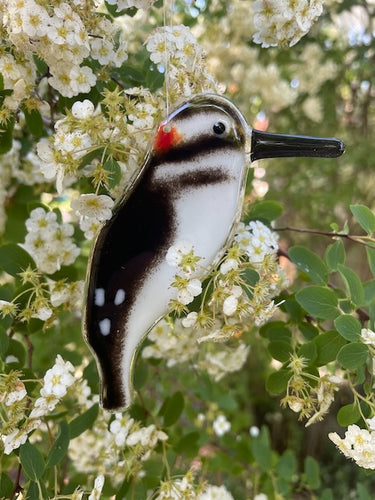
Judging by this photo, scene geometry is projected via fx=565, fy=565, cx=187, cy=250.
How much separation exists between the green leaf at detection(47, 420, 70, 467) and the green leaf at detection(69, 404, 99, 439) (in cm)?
5

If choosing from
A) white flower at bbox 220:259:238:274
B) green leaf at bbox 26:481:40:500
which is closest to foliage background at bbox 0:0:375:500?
green leaf at bbox 26:481:40:500

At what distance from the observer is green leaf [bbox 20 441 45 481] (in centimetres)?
53

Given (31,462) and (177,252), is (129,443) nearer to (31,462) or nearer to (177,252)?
(31,462)

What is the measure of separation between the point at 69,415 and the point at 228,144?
17.7 inches

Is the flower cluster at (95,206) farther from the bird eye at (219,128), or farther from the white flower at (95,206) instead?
the bird eye at (219,128)

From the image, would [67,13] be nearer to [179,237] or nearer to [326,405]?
[179,237]

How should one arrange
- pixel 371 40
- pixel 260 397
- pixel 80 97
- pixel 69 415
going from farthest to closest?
pixel 260 397 < pixel 371 40 < pixel 69 415 < pixel 80 97

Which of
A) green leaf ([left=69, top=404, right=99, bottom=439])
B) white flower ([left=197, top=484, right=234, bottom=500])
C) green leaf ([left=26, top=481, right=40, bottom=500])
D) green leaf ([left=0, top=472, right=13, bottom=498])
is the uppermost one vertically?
green leaf ([left=26, top=481, right=40, bottom=500])

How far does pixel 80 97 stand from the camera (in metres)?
0.59

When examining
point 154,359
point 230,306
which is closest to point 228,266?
point 230,306

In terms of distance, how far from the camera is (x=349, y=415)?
0.55 meters

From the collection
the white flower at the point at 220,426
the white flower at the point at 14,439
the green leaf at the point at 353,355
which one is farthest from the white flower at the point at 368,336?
the white flower at the point at 220,426

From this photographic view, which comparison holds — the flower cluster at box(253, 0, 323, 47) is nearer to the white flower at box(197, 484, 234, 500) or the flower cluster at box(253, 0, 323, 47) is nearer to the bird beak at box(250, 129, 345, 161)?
the bird beak at box(250, 129, 345, 161)

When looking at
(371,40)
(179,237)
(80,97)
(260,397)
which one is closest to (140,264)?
(179,237)
